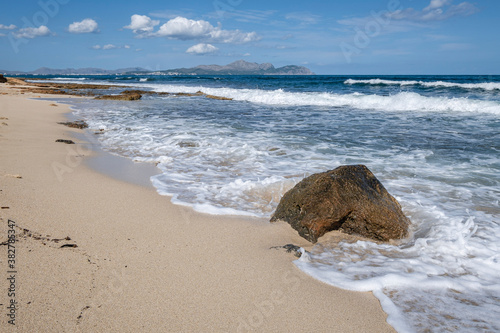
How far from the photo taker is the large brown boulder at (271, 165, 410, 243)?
10.8ft

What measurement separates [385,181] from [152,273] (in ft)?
12.6

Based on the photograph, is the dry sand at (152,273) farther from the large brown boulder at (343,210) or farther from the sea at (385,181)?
the sea at (385,181)

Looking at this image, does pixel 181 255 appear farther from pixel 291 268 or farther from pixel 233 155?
pixel 233 155

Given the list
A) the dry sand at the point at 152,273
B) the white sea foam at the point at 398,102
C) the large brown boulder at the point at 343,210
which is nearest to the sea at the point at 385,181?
the large brown boulder at the point at 343,210

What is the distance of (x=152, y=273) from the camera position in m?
2.46

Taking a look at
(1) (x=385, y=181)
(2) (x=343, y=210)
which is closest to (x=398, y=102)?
(1) (x=385, y=181)

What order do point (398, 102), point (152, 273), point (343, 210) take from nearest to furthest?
point (152, 273)
point (343, 210)
point (398, 102)

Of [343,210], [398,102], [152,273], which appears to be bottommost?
[152,273]

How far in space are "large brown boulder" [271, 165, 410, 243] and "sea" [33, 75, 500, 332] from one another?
0.61 ft

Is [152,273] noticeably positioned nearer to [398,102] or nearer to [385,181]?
[385,181]

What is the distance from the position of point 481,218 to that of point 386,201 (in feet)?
3.80

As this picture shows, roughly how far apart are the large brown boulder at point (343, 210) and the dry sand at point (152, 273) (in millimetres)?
→ 204

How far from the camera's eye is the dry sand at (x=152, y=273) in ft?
6.54

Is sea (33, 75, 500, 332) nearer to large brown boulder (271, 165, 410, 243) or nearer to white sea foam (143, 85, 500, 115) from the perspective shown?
large brown boulder (271, 165, 410, 243)
